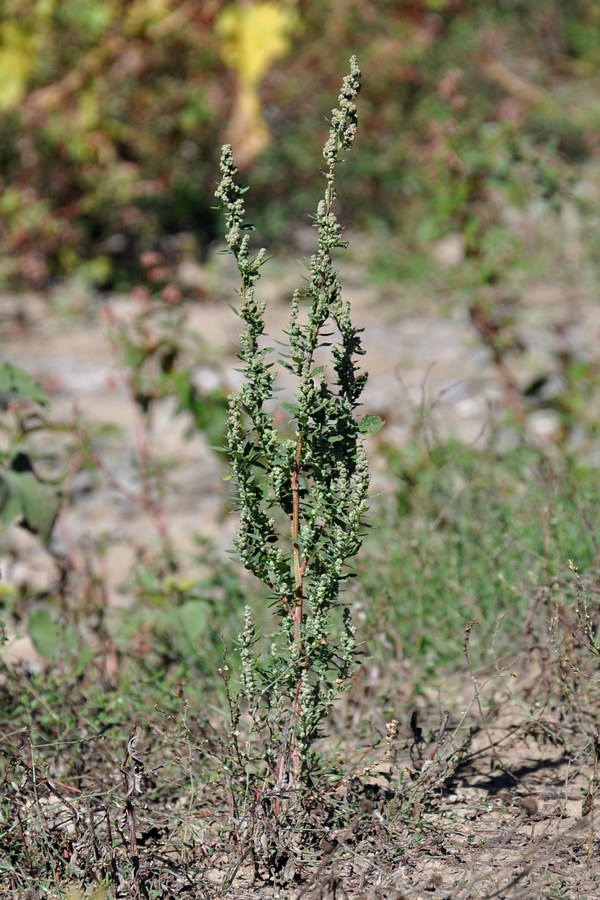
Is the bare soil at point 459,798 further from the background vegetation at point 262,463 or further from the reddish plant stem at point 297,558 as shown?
the reddish plant stem at point 297,558

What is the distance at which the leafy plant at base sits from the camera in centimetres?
213

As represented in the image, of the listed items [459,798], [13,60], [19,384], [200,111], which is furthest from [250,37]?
[459,798]

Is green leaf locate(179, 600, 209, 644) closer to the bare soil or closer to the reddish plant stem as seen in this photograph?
the bare soil

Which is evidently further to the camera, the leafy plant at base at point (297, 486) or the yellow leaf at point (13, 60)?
the yellow leaf at point (13, 60)

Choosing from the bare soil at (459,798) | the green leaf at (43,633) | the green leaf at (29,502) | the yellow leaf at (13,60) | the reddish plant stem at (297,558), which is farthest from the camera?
the yellow leaf at (13,60)

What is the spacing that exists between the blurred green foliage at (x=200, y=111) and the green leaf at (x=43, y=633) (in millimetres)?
4041

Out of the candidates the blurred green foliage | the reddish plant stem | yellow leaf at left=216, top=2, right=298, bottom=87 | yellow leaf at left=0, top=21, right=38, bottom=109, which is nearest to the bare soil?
the reddish plant stem

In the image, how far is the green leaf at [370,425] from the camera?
2.15 metres

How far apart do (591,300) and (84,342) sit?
274 centimetres

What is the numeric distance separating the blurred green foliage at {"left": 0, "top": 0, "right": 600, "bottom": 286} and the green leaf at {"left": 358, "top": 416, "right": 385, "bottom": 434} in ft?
14.6

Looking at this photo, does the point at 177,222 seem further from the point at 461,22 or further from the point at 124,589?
the point at 124,589

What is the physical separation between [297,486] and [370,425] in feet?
0.58

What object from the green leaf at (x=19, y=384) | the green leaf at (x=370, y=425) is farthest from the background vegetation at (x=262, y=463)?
the green leaf at (x=370, y=425)

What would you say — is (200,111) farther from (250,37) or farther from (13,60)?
(13,60)
